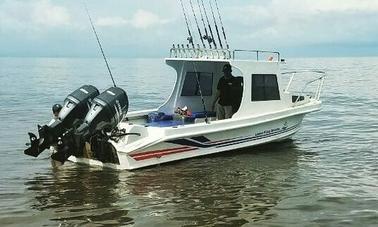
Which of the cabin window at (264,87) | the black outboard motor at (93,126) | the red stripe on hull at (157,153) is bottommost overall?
the red stripe on hull at (157,153)

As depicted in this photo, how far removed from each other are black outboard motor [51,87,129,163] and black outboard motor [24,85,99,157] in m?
0.28

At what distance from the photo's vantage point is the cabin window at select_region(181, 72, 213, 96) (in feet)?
47.5

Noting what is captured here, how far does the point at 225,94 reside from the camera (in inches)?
515

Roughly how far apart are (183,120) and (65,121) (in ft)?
11.0

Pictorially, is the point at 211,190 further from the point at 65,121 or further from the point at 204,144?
the point at 65,121

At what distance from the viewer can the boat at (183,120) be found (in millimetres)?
10398

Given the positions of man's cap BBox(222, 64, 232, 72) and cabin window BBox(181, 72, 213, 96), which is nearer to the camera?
man's cap BBox(222, 64, 232, 72)

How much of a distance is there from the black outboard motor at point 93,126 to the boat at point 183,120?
0.07ft

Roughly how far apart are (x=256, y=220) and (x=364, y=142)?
8.49 meters

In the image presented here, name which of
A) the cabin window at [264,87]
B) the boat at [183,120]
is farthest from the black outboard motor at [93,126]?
the cabin window at [264,87]

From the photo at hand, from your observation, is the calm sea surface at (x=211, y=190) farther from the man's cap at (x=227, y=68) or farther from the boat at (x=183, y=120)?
the man's cap at (x=227, y=68)

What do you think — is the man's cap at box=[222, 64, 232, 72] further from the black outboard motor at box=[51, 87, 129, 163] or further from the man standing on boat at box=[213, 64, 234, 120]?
the black outboard motor at box=[51, 87, 129, 163]

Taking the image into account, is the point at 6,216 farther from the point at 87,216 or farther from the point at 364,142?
the point at 364,142

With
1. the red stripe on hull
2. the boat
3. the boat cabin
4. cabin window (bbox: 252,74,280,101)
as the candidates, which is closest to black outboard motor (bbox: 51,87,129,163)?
the boat
